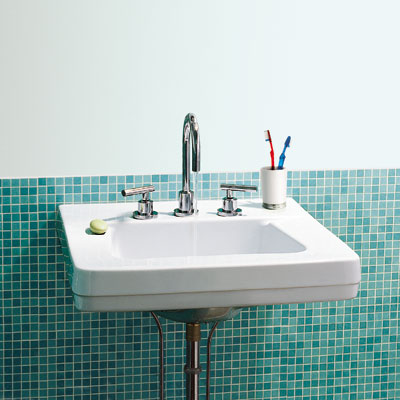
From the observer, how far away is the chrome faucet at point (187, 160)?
79.7 inches

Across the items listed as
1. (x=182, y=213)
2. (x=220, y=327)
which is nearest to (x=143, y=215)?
(x=182, y=213)

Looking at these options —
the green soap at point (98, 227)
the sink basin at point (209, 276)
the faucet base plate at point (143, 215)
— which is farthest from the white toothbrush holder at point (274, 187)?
the green soap at point (98, 227)

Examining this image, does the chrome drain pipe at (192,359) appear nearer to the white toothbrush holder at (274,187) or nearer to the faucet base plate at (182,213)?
the faucet base plate at (182,213)

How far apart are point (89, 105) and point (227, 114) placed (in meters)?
0.40

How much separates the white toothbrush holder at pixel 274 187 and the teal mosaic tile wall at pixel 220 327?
0.45ft

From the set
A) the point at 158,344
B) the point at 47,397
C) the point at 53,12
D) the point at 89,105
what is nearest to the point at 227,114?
the point at 89,105

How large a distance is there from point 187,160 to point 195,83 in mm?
294

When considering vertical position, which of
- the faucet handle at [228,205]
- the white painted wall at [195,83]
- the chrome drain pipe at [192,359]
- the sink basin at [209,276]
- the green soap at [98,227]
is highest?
the white painted wall at [195,83]

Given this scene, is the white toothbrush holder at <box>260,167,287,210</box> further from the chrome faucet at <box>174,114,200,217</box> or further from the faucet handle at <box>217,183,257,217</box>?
Answer: the chrome faucet at <box>174,114,200,217</box>

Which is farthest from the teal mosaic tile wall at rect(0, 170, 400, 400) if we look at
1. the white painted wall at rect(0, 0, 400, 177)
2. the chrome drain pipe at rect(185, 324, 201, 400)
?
the chrome drain pipe at rect(185, 324, 201, 400)

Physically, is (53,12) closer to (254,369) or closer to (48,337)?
(48,337)

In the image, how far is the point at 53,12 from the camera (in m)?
2.16

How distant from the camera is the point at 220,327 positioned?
7.93 ft

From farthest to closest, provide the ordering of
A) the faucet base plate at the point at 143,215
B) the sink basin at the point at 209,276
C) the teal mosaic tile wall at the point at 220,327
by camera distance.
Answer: the teal mosaic tile wall at the point at 220,327 < the faucet base plate at the point at 143,215 < the sink basin at the point at 209,276
